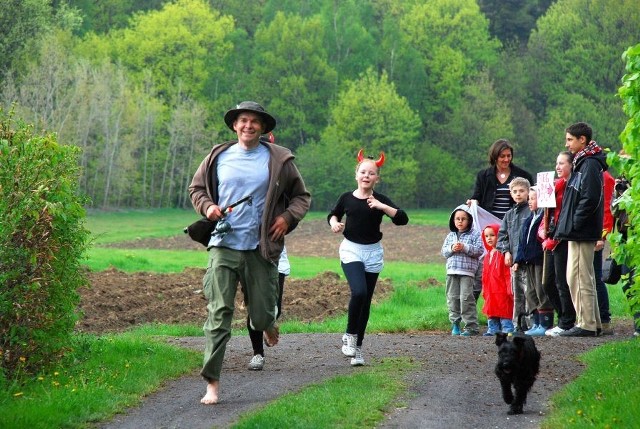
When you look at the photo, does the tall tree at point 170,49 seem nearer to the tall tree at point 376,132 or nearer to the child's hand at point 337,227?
the tall tree at point 376,132

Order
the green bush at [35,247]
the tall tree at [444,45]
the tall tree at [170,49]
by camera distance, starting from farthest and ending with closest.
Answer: the tall tree at [444,45] → the tall tree at [170,49] → the green bush at [35,247]

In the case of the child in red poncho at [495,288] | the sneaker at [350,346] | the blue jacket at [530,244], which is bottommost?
the sneaker at [350,346]

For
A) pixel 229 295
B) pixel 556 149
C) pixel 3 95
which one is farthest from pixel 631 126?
pixel 556 149

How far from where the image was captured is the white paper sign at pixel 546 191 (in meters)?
15.0

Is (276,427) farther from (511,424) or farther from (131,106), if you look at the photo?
(131,106)

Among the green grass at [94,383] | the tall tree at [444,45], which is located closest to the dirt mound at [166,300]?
the green grass at [94,383]

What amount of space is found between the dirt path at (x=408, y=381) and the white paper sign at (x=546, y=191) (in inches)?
67.6

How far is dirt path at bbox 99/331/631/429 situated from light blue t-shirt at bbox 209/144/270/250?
52.8 inches

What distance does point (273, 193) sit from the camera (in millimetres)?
10656

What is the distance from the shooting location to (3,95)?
209 ft

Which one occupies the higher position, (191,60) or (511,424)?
(191,60)

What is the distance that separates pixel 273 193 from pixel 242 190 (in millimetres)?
273

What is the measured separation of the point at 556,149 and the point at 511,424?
8629 centimetres

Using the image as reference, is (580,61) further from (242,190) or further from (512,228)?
(242,190)
